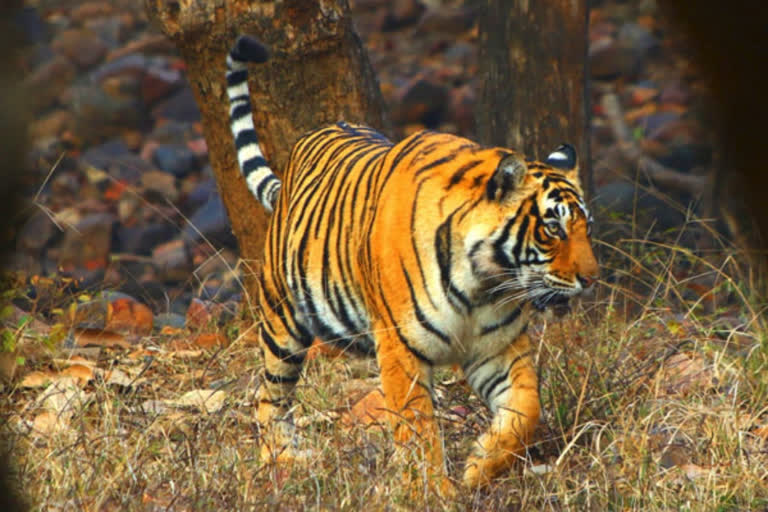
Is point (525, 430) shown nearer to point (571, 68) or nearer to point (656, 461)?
point (656, 461)

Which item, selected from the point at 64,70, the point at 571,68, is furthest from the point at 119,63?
the point at 571,68

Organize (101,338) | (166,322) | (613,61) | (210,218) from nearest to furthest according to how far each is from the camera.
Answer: (101,338) < (166,322) < (210,218) < (613,61)

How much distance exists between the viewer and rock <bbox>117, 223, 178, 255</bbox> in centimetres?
1242

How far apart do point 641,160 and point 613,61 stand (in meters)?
8.94

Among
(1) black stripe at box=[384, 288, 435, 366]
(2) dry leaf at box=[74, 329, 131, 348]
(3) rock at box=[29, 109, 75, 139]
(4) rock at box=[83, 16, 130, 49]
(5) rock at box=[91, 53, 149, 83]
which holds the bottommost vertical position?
(3) rock at box=[29, 109, 75, 139]

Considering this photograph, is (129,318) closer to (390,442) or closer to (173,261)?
(390,442)

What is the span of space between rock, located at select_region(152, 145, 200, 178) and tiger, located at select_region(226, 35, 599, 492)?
10.7m

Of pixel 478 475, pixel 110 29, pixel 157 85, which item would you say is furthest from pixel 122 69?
pixel 478 475

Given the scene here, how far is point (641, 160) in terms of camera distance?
582 cm

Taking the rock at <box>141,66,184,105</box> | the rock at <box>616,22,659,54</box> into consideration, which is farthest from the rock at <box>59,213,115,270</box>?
the rock at <box>616,22,659,54</box>

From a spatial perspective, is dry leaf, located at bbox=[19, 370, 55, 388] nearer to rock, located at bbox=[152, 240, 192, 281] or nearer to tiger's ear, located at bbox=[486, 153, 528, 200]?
tiger's ear, located at bbox=[486, 153, 528, 200]

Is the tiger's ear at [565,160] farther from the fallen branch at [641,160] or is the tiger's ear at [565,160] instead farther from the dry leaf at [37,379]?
the dry leaf at [37,379]

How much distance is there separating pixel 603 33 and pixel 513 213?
42.2 ft

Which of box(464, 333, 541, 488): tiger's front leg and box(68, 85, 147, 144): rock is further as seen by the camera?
box(68, 85, 147, 144): rock
